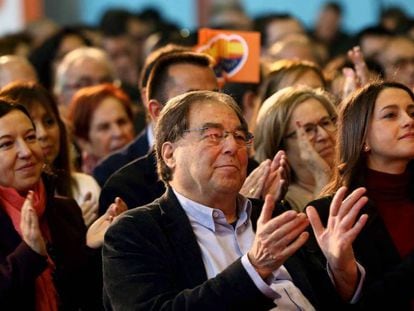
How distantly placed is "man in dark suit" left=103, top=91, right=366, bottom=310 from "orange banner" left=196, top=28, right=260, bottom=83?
70.8 inches

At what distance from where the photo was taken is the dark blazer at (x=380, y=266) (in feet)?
13.0

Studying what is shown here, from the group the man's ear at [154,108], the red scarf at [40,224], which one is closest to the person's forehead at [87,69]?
the man's ear at [154,108]

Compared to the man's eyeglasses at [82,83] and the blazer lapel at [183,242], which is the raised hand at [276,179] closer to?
the blazer lapel at [183,242]

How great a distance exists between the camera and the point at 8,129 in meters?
4.52

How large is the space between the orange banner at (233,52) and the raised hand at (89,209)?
1020 millimetres

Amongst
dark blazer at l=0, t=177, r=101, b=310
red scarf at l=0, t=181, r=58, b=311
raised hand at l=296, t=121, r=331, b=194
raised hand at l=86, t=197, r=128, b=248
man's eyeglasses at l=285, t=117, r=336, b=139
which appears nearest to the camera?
dark blazer at l=0, t=177, r=101, b=310

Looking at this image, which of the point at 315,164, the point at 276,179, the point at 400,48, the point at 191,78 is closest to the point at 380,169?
the point at 276,179

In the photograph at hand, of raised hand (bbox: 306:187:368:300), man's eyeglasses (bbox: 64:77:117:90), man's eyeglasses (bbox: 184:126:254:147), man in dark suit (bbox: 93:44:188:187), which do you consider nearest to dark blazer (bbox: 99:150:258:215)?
man in dark suit (bbox: 93:44:188:187)

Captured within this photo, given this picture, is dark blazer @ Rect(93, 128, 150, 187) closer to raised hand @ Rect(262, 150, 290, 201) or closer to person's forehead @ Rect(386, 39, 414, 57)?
raised hand @ Rect(262, 150, 290, 201)

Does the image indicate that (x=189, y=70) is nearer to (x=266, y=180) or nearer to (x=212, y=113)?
(x=266, y=180)

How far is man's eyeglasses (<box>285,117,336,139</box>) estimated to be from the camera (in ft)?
16.8

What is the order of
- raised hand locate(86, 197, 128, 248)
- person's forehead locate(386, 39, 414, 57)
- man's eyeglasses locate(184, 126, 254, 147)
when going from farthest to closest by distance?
person's forehead locate(386, 39, 414, 57)
raised hand locate(86, 197, 128, 248)
man's eyeglasses locate(184, 126, 254, 147)

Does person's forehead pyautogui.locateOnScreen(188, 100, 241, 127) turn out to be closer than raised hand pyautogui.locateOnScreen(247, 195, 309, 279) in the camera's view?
No

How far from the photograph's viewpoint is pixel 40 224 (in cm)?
453
